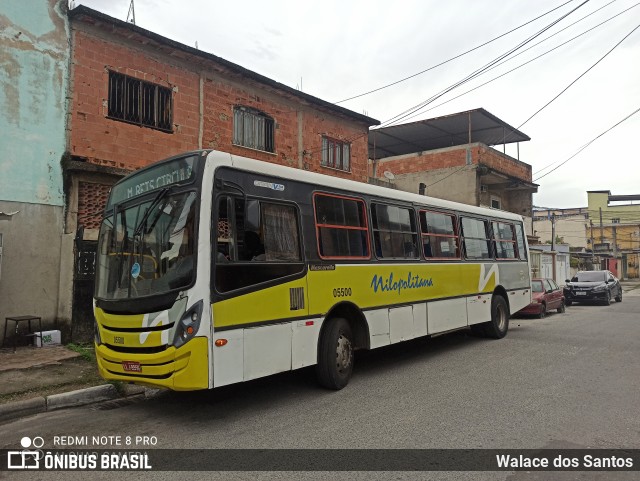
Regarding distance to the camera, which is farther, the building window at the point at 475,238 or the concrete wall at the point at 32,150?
the building window at the point at 475,238

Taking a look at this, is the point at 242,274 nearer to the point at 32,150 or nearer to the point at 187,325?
the point at 187,325

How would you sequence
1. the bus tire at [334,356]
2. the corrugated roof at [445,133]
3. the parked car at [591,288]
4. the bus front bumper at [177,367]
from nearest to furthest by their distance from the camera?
the bus front bumper at [177,367]
the bus tire at [334,356]
the corrugated roof at [445,133]
the parked car at [591,288]

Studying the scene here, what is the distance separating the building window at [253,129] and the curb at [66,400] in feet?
26.5

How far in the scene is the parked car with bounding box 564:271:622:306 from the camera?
21453 millimetres

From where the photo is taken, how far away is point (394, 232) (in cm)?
781

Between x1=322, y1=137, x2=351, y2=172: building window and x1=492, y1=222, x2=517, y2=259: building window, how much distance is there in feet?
21.3

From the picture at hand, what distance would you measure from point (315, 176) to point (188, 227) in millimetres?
2239

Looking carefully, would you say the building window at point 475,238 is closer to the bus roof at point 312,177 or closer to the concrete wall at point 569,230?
the bus roof at point 312,177

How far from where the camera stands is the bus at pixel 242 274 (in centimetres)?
484

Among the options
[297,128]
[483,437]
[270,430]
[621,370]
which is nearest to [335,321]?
[270,430]

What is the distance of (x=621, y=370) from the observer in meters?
7.44

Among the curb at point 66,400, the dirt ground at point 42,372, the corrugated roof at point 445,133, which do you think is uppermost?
the corrugated roof at point 445,133

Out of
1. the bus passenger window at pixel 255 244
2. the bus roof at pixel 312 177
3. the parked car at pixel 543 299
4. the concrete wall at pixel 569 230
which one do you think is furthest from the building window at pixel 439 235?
the concrete wall at pixel 569 230

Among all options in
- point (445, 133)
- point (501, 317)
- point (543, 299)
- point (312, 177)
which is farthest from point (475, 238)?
point (445, 133)
